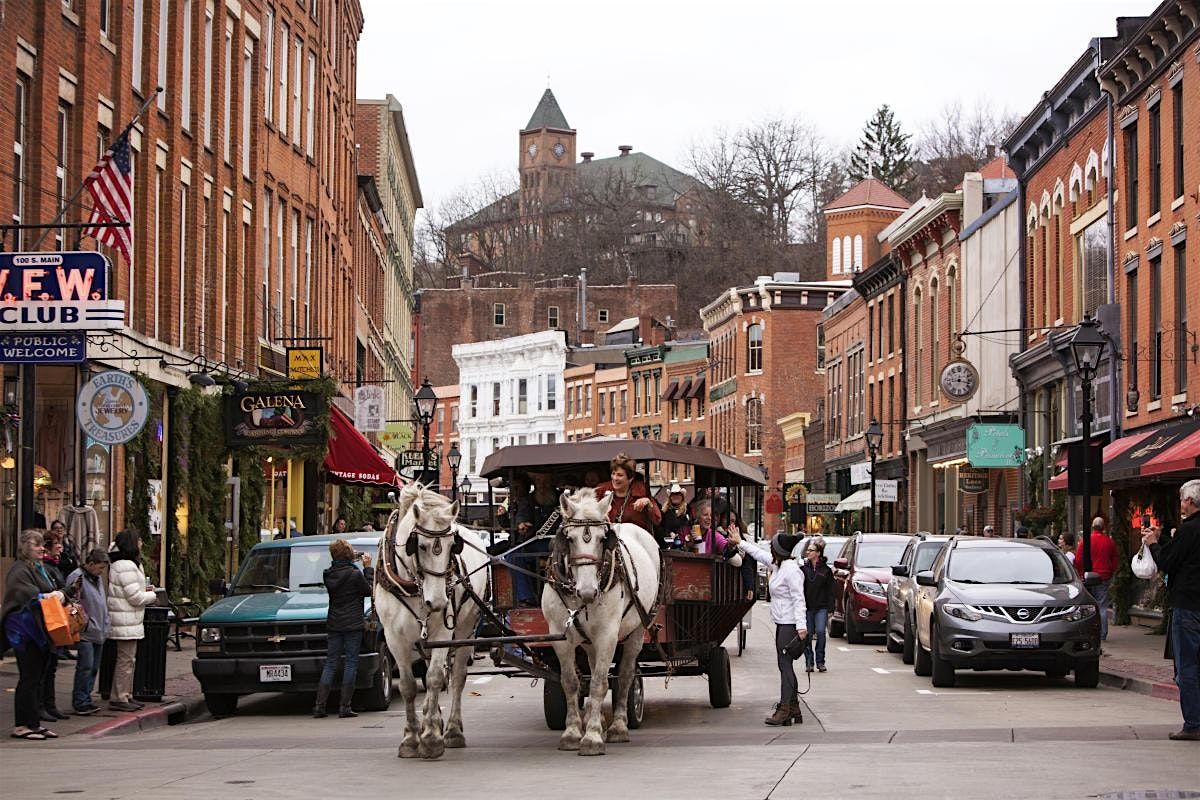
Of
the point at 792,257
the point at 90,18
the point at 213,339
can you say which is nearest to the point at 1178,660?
the point at 90,18

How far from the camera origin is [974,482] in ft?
164

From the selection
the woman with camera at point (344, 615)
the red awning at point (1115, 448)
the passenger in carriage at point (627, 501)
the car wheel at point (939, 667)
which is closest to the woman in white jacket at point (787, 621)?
the passenger in carriage at point (627, 501)

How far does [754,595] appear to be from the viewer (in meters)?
18.9

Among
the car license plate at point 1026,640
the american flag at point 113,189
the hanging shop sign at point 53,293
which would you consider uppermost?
the american flag at point 113,189

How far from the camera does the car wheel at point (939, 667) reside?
71.8ft

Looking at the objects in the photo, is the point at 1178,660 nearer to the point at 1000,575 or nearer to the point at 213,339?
the point at 1000,575

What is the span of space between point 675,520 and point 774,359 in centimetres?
7435

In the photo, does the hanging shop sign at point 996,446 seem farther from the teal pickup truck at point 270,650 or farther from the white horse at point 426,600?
the white horse at point 426,600

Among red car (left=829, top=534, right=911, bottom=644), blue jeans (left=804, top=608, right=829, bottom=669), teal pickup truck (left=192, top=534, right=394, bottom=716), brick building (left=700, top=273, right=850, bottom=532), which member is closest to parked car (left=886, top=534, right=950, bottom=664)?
blue jeans (left=804, top=608, right=829, bottom=669)

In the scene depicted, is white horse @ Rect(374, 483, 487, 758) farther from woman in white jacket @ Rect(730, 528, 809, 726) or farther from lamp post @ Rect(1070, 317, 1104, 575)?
lamp post @ Rect(1070, 317, 1104, 575)

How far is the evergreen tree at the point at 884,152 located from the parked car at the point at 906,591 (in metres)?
94.0

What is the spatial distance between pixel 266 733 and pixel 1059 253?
30954 mm

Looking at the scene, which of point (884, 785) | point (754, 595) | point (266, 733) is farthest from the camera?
point (754, 595)

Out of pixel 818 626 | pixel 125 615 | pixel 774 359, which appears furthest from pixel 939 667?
pixel 774 359
